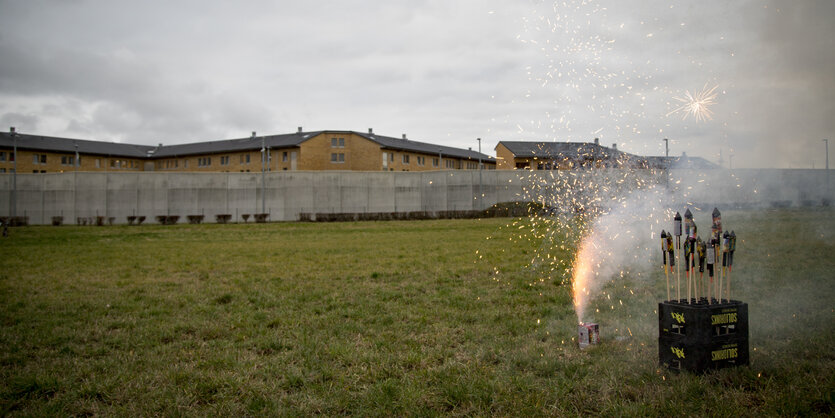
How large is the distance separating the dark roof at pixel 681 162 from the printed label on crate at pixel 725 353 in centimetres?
329

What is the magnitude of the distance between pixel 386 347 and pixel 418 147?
246ft

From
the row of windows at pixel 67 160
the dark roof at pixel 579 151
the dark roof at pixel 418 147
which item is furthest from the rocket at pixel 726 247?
the row of windows at pixel 67 160

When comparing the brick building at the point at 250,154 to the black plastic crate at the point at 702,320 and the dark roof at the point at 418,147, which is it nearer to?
the dark roof at the point at 418,147

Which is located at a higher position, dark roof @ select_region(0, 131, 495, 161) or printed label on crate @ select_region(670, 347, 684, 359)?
dark roof @ select_region(0, 131, 495, 161)

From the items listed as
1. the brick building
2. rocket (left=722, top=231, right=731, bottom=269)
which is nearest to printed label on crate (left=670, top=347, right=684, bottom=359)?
rocket (left=722, top=231, right=731, bottom=269)

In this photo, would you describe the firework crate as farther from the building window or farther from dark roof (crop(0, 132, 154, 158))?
dark roof (crop(0, 132, 154, 158))

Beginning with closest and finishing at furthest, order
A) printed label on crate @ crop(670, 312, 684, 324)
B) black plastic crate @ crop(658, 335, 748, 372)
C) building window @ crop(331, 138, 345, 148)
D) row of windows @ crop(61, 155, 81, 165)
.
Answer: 1. black plastic crate @ crop(658, 335, 748, 372)
2. printed label on crate @ crop(670, 312, 684, 324)
3. building window @ crop(331, 138, 345, 148)
4. row of windows @ crop(61, 155, 81, 165)

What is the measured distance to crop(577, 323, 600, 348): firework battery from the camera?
5.31 m

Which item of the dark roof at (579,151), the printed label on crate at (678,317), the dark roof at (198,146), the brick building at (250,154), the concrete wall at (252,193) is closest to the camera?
the printed label on crate at (678,317)

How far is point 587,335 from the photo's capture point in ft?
17.5

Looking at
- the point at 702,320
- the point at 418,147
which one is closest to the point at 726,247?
the point at 702,320

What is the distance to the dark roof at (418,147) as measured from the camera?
73.0 metres

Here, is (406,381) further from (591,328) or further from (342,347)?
(591,328)

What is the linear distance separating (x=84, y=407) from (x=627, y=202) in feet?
24.2
